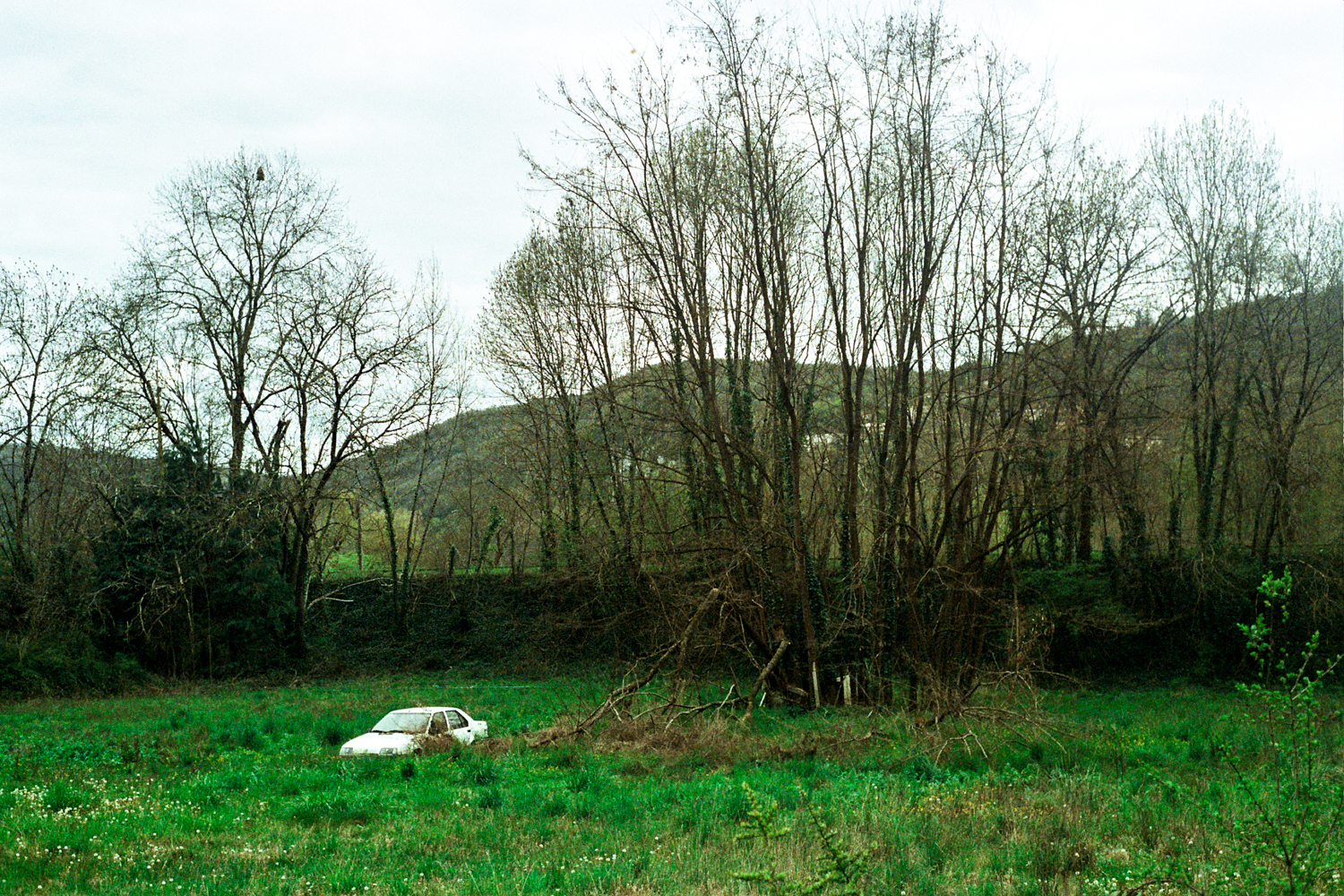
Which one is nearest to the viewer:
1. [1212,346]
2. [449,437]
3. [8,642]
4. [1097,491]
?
[1097,491]

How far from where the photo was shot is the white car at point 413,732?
15.2 meters

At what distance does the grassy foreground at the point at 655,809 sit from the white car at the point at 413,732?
751 mm

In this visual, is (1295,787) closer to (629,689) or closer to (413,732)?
(629,689)

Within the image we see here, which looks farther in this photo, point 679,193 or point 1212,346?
point 1212,346

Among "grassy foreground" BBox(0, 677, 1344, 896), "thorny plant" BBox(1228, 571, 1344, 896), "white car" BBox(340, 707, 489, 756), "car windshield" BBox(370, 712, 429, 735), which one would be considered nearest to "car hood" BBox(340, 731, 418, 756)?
"white car" BBox(340, 707, 489, 756)

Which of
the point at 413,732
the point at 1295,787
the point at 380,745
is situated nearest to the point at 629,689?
the point at 413,732

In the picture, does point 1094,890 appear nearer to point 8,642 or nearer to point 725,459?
point 725,459

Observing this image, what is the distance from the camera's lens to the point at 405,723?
1661 centimetres

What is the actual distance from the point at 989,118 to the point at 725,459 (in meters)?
9.19

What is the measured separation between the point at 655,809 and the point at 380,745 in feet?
23.4

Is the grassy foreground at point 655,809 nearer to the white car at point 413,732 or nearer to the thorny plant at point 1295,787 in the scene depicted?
the thorny plant at point 1295,787

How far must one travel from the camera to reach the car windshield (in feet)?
53.9

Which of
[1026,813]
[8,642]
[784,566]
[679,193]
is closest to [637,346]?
[679,193]

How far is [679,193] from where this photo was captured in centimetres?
2164
